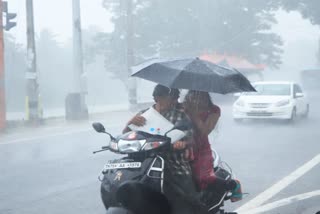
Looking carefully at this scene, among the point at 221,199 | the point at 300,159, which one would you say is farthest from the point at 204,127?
the point at 300,159

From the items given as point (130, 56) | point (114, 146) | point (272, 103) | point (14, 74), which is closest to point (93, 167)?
point (114, 146)

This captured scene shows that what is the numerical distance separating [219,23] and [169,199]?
1838 inches

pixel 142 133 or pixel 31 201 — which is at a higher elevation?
pixel 142 133

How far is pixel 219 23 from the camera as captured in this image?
49.4 m

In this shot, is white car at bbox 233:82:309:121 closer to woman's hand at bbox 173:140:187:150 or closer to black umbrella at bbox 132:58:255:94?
black umbrella at bbox 132:58:255:94

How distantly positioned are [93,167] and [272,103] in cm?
876

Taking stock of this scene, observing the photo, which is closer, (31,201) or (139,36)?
(31,201)

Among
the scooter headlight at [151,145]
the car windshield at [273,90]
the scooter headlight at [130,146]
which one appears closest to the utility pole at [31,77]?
the car windshield at [273,90]

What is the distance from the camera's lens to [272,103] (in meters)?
16.5

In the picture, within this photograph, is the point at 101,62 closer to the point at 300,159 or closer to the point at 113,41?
the point at 113,41

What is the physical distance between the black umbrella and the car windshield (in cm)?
1307

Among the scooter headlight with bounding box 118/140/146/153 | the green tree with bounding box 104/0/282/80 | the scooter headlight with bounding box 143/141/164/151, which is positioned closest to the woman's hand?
the scooter headlight with bounding box 143/141/164/151

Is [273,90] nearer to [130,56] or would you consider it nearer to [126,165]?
[130,56]

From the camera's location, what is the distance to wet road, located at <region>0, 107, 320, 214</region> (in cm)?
662
